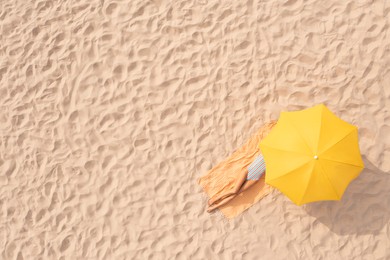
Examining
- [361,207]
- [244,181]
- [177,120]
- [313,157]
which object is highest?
[177,120]

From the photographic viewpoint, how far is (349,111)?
579cm

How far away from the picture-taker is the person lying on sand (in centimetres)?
551

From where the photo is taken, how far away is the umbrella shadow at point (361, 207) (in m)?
5.48

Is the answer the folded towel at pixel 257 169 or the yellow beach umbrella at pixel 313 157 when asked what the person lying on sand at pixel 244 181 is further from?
the yellow beach umbrella at pixel 313 157

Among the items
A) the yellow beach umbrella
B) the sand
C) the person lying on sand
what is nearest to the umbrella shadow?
the sand

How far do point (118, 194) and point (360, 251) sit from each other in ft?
9.81

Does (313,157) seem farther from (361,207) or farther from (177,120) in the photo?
(177,120)

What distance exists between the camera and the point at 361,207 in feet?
18.1

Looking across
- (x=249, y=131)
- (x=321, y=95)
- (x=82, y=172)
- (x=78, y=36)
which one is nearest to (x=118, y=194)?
(x=82, y=172)

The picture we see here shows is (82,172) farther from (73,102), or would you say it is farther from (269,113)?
(269,113)

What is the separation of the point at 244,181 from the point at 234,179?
0.44 feet

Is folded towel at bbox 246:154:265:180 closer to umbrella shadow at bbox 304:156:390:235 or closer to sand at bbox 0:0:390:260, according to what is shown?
sand at bbox 0:0:390:260

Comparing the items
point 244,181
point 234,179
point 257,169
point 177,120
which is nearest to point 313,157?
point 257,169

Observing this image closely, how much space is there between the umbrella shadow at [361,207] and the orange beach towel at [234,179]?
25.0 inches
